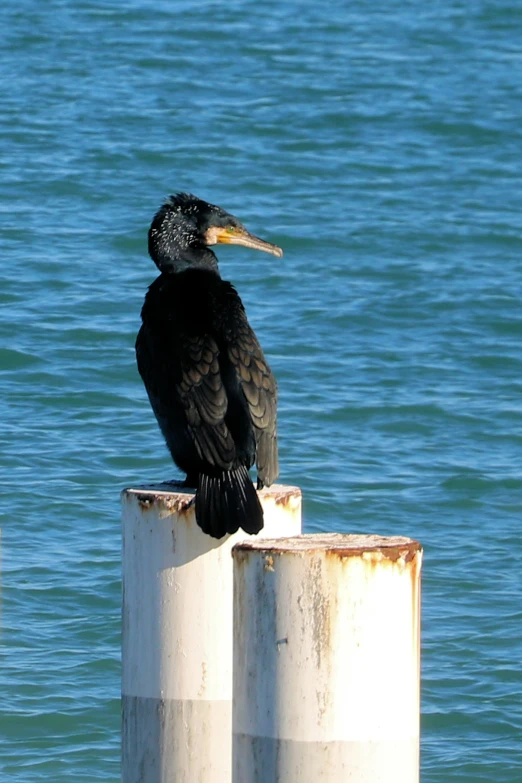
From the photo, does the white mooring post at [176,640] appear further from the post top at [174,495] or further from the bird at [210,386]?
the bird at [210,386]

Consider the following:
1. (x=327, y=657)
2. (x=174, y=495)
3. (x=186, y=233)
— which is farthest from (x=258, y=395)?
(x=327, y=657)

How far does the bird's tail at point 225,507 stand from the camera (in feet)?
12.7

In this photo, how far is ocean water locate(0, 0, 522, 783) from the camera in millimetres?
6562

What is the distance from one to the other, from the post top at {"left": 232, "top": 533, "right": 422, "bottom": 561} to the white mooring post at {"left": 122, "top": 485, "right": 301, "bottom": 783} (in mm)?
282

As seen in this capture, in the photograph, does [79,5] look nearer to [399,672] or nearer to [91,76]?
[91,76]

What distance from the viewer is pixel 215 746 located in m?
4.04

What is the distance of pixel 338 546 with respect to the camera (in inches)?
139

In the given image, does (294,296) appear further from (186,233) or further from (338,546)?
(338,546)

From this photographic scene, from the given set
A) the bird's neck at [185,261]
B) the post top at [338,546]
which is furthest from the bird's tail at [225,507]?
the bird's neck at [185,261]

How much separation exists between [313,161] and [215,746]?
33.2 feet

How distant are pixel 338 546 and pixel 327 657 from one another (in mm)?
237

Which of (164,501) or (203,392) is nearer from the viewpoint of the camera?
(164,501)

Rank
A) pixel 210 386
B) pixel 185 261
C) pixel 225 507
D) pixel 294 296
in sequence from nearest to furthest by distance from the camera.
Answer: pixel 225 507 < pixel 210 386 < pixel 185 261 < pixel 294 296

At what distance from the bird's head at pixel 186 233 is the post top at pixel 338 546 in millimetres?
1467
